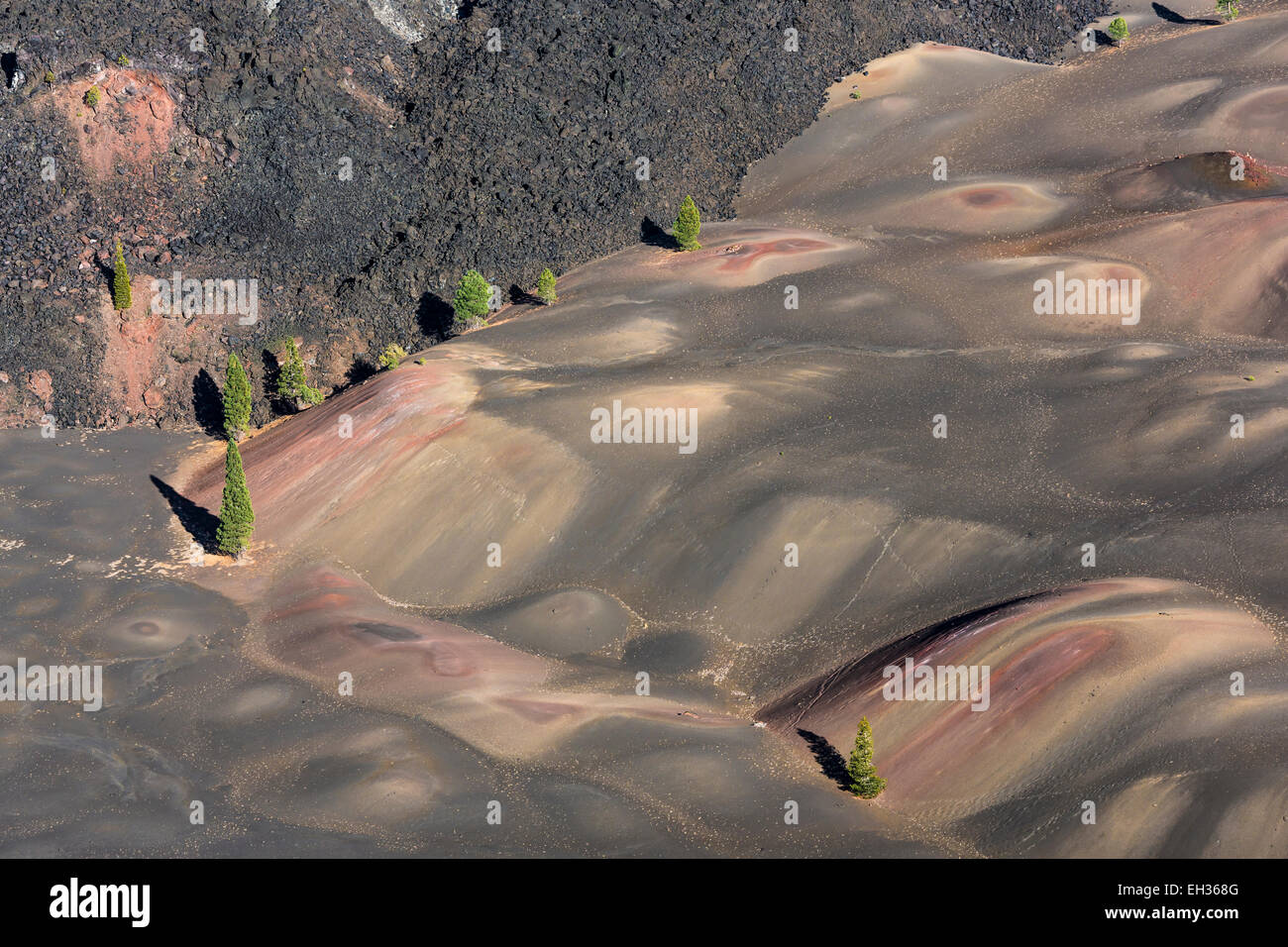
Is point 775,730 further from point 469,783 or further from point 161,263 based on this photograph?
point 161,263

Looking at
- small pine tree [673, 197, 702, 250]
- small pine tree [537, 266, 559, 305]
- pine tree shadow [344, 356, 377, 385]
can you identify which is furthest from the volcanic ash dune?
pine tree shadow [344, 356, 377, 385]

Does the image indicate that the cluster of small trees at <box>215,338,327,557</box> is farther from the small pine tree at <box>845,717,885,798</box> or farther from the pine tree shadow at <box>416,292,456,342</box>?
the small pine tree at <box>845,717,885,798</box>

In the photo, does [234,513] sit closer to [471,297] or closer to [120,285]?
[471,297]

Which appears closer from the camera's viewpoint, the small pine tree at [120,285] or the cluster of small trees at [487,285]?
the small pine tree at [120,285]

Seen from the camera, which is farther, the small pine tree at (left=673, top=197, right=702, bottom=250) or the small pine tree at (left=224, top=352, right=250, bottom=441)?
the small pine tree at (left=673, top=197, right=702, bottom=250)

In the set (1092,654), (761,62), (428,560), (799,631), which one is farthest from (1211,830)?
(761,62)

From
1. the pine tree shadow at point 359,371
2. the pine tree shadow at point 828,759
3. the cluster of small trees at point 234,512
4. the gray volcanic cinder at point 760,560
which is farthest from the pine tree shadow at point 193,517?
the pine tree shadow at point 828,759

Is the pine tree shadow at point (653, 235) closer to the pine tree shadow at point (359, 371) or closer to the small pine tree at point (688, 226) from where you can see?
the small pine tree at point (688, 226)
